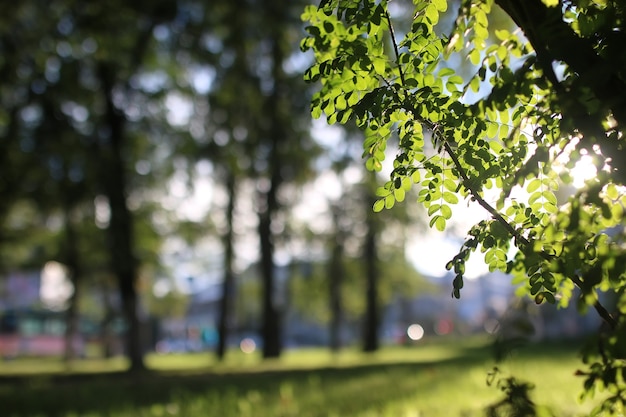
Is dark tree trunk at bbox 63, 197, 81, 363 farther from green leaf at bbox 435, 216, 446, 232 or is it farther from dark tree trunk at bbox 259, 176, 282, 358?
green leaf at bbox 435, 216, 446, 232

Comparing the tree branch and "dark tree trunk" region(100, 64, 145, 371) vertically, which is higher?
"dark tree trunk" region(100, 64, 145, 371)

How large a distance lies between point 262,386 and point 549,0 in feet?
27.3

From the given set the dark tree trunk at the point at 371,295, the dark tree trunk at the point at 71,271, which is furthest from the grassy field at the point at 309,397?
the dark tree trunk at the point at 371,295

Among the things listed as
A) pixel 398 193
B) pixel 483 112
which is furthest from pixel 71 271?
pixel 483 112

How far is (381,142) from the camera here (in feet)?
6.98

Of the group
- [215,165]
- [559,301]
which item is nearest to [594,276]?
[559,301]

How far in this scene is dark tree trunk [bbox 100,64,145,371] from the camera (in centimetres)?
1529

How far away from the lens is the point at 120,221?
1564 centimetres

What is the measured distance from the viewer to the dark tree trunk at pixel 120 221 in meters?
15.3

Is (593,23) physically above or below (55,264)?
below

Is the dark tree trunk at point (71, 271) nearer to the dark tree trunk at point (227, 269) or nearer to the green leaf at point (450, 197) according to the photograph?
the dark tree trunk at point (227, 269)

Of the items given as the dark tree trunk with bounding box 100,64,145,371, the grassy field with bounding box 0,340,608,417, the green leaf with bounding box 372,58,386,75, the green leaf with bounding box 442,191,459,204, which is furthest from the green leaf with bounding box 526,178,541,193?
the dark tree trunk with bounding box 100,64,145,371

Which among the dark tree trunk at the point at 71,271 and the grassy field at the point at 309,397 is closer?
the grassy field at the point at 309,397

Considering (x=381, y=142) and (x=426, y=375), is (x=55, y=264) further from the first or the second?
(x=381, y=142)
